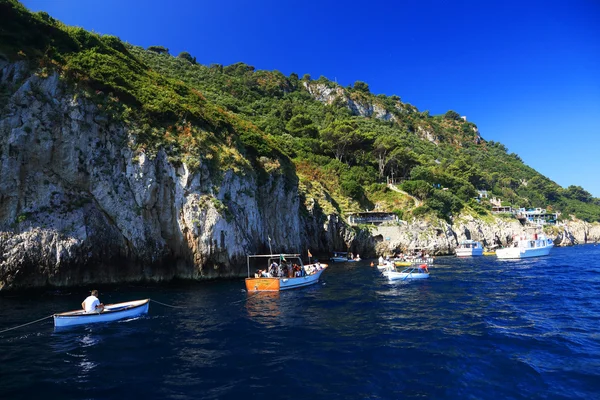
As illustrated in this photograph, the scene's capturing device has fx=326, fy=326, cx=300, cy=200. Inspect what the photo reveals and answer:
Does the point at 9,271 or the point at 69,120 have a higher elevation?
the point at 69,120

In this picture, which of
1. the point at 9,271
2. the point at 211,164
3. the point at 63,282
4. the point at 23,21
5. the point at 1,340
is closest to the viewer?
the point at 1,340

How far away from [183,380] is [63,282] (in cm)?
2310

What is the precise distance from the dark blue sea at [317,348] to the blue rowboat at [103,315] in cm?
47

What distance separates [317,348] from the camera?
15.2 meters

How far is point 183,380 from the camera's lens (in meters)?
11.9

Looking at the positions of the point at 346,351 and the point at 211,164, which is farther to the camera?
the point at 211,164

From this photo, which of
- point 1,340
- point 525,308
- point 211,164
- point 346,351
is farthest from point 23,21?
point 525,308

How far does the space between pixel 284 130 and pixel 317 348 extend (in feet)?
286

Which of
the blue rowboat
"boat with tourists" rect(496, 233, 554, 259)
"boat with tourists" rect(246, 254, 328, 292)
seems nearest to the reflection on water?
"boat with tourists" rect(246, 254, 328, 292)

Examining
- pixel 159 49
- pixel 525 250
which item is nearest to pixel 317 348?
pixel 525 250

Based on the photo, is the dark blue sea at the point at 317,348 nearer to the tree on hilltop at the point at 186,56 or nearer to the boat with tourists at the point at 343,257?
the boat with tourists at the point at 343,257

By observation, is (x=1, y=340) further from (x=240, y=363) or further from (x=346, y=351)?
(x=346, y=351)

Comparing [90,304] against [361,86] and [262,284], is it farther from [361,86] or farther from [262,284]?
[361,86]

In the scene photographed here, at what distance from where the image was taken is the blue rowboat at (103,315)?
1845 cm
